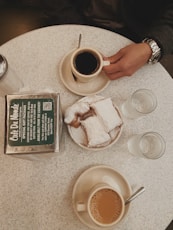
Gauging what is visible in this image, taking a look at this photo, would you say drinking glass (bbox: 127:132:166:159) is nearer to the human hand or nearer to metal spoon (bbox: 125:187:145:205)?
metal spoon (bbox: 125:187:145:205)

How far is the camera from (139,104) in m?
1.00

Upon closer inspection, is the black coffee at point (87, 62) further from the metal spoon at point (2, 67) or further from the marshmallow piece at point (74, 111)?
the metal spoon at point (2, 67)

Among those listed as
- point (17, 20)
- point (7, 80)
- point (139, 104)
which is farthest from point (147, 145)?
point (17, 20)

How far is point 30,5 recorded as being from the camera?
167cm

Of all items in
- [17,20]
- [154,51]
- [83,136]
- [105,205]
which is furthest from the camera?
[17,20]

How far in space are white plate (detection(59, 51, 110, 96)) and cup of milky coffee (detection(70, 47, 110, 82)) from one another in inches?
2.5

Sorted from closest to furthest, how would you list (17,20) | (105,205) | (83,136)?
(105,205), (83,136), (17,20)

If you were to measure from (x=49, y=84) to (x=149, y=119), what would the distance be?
1.17 feet

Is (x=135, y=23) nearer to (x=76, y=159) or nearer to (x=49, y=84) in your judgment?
(x=49, y=84)

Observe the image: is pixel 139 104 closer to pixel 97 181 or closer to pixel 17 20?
pixel 97 181

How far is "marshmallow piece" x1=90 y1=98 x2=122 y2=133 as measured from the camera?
0.89 meters

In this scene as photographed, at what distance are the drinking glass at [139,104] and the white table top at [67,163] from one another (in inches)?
1.1

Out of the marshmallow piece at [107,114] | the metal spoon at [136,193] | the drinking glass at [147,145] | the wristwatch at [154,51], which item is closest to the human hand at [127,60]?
the wristwatch at [154,51]

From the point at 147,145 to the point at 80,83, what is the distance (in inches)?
12.0
